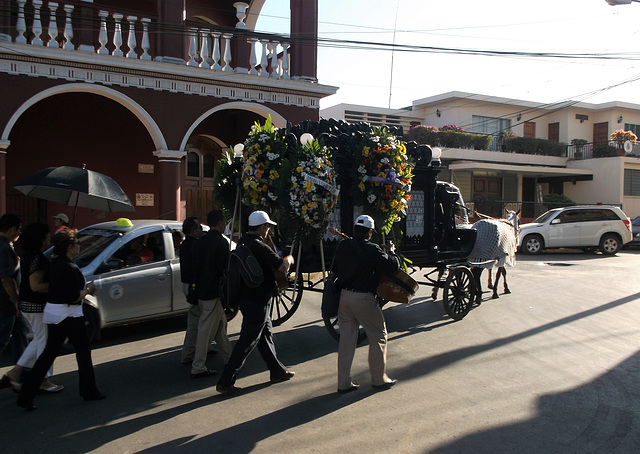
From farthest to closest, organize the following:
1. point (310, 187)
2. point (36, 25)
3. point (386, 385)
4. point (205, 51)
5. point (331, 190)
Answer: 1. point (205, 51)
2. point (36, 25)
3. point (331, 190)
4. point (310, 187)
5. point (386, 385)

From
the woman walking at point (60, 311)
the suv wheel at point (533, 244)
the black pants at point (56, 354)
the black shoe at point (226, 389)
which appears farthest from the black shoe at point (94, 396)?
the suv wheel at point (533, 244)

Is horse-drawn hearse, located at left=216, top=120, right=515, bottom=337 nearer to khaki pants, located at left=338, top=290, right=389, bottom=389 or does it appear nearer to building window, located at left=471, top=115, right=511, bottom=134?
khaki pants, located at left=338, top=290, right=389, bottom=389

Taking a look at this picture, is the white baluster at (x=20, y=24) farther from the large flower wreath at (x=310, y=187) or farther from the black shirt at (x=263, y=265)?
the black shirt at (x=263, y=265)

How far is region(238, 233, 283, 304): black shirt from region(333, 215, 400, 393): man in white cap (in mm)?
651

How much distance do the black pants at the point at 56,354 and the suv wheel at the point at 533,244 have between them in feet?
56.2

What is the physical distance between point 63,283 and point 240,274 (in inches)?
63.4

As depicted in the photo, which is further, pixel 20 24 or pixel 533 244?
pixel 533 244

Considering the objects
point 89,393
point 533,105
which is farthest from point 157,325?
point 533,105

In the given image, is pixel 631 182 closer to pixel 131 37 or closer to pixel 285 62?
pixel 285 62

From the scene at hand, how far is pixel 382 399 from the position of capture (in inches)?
204

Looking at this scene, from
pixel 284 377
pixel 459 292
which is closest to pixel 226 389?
pixel 284 377

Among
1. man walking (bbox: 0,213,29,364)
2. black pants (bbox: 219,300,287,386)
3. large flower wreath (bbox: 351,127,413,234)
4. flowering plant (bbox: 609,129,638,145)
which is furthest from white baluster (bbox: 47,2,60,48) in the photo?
flowering plant (bbox: 609,129,638,145)

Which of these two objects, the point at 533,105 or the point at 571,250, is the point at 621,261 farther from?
the point at 533,105

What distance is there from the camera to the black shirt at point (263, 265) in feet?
17.3
